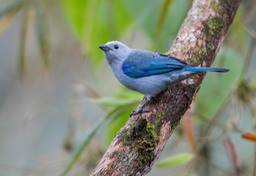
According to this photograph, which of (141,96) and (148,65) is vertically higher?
(148,65)

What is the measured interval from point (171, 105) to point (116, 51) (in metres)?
0.41

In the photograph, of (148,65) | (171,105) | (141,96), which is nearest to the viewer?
(171,105)

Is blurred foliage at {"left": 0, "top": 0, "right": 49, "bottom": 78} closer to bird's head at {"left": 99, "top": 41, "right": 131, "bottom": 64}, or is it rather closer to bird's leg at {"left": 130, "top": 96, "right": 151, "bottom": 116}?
bird's head at {"left": 99, "top": 41, "right": 131, "bottom": 64}

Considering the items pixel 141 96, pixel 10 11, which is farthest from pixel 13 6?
pixel 141 96

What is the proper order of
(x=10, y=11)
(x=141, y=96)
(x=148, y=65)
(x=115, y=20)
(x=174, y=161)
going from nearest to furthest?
1. (x=148, y=65)
2. (x=174, y=161)
3. (x=141, y=96)
4. (x=10, y=11)
5. (x=115, y=20)

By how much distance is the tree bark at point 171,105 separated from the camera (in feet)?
8.21

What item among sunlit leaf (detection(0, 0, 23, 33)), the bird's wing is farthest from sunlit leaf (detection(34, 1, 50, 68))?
the bird's wing

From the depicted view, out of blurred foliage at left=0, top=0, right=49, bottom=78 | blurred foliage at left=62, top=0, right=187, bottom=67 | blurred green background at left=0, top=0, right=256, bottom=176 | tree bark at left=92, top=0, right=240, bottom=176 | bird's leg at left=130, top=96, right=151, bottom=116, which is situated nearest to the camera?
tree bark at left=92, top=0, right=240, bottom=176

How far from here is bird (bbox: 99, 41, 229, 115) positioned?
9.18 ft

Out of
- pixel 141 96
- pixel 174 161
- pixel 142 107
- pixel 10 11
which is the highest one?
pixel 10 11

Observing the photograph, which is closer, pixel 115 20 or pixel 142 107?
pixel 142 107

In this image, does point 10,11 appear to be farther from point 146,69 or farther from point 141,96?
point 146,69

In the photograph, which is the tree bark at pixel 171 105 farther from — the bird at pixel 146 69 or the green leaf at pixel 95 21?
the green leaf at pixel 95 21

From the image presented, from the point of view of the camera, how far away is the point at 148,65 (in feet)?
9.67
